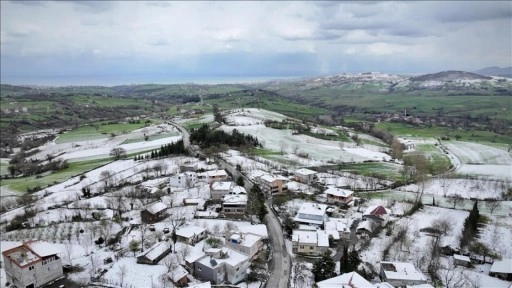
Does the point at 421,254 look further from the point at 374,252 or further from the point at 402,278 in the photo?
the point at 402,278

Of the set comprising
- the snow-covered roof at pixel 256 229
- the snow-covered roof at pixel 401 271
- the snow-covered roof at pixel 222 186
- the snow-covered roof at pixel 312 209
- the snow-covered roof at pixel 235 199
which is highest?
the snow-covered roof at pixel 222 186

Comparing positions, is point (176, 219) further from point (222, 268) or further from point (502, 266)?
point (502, 266)

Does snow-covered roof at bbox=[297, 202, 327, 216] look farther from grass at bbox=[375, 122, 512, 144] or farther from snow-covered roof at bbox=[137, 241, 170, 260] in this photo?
grass at bbox=[375, 122, 512, 144]

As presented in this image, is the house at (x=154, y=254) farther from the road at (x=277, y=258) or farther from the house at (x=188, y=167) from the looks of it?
the house at (x=188, y=167)

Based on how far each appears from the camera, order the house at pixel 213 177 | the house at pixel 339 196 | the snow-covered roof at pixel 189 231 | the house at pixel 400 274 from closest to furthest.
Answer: the house at pixel 400 274 → the snow-covered roof at pixel 189 231 → the house at pixel 339 196 → the house at pixel 213 177

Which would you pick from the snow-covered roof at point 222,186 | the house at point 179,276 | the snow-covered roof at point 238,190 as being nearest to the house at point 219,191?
the snow-covered roof at point 222,186

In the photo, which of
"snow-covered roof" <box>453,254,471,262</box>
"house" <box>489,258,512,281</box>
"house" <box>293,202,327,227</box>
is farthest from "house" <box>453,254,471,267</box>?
"house" <box>293,202,327,227</box>

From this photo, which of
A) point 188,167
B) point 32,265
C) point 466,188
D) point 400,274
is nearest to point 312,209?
point 400,274
